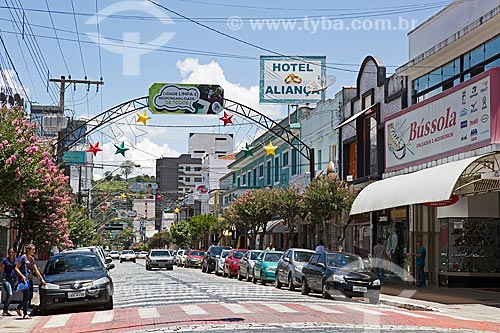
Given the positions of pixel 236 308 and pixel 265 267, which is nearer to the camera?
pixel 236 308

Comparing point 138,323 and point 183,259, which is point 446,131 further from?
point 183,259

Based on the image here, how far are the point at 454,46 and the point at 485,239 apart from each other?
708 centimetres

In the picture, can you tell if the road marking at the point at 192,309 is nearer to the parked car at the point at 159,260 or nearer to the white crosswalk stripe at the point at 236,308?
the white crosswalk stripe at the point at 236,308

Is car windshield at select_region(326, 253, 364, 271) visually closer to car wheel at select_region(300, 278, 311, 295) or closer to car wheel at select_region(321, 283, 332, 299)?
car wheel at select_region(321, 283, 332, 299)

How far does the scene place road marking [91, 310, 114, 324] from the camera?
16.2 m

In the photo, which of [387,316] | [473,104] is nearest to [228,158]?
[473,104]

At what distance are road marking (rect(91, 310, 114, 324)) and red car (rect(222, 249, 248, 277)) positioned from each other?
804 inches

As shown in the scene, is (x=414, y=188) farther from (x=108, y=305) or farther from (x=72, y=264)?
(x=72, y=264)

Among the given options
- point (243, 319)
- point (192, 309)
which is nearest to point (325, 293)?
point (192, 309)

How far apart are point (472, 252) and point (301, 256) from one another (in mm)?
6221

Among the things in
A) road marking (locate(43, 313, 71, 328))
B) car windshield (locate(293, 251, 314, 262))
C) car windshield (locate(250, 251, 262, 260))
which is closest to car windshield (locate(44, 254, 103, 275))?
road marking (locate(43, 313, 71, 328))

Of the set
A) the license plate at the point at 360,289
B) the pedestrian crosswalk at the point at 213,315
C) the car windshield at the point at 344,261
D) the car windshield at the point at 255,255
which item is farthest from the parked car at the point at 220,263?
the pedestrian crosswalk at the point at 213,315

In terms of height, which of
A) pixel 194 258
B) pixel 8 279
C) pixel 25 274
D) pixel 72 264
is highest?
pixel 72 264

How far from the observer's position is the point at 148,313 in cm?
1714
